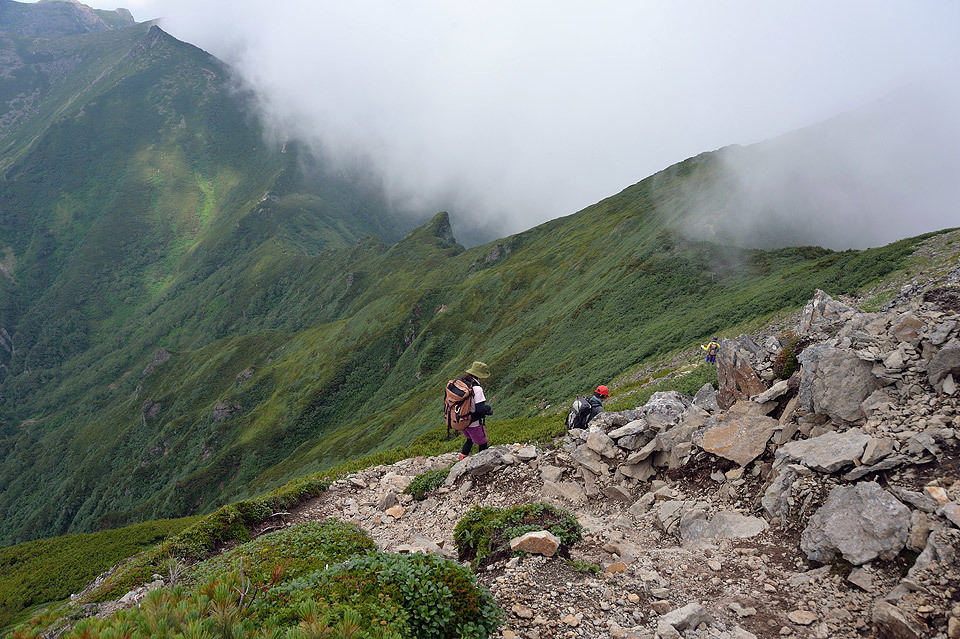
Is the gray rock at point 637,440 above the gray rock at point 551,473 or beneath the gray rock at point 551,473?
above

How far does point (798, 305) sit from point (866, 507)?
35440 millimetres

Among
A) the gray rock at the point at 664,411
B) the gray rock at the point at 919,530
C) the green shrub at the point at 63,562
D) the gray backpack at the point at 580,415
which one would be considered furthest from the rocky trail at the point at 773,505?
the green shrub at the point at 63,562

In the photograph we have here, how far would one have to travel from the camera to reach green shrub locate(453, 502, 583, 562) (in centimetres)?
881

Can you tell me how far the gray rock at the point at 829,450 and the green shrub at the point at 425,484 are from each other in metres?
10.2

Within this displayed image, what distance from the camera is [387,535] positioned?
43.2ft

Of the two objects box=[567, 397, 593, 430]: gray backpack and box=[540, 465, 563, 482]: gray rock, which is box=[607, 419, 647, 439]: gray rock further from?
box=[567, 397, 593, 430]: gray backpack

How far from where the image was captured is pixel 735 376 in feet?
41.8

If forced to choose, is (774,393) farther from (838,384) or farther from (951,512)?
(951,512)

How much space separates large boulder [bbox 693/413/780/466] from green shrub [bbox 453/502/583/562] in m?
3.94

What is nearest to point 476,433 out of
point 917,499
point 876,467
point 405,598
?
point 405,598

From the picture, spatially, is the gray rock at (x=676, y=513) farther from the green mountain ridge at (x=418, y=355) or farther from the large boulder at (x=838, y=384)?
the green mountain ridge at (x=418, y=355)

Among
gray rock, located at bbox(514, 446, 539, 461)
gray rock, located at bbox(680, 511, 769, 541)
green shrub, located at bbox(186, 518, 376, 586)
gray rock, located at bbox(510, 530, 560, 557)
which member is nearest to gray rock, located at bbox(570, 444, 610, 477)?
gray rock, located at bbox(514, 446, 539, 461)

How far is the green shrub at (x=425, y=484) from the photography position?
14.8 meters

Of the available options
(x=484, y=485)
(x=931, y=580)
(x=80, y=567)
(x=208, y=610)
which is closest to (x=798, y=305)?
(x=484, y=485)
